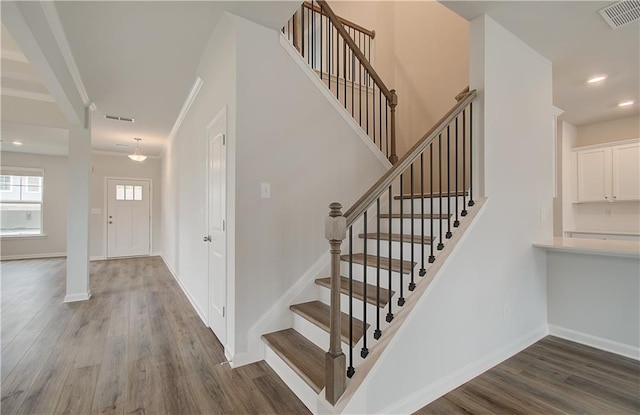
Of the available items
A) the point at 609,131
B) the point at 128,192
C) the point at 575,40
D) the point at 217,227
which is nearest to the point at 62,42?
the point at 217,227

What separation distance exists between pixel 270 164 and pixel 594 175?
520 cm

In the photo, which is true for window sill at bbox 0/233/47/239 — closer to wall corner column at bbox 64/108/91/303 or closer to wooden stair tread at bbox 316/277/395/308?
wall corner column at bbox 64/108/91/303

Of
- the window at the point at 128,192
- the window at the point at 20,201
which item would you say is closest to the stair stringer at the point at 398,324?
the window at the point at 128,192

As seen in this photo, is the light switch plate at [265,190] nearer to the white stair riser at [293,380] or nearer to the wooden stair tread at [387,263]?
the wooden stair tread at [387,263]

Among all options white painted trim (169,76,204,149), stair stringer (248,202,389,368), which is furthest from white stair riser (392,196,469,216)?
white painted trim (169,76,204,149)

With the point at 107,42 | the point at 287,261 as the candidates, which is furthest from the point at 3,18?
the point at 287,261

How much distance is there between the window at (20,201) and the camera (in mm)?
6943

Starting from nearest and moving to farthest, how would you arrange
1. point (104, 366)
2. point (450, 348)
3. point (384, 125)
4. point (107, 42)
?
point (450, 348), point (104, 366), point (107, 42), point (384, 125)

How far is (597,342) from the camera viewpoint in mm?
2617

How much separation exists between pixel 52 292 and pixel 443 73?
21.2ft

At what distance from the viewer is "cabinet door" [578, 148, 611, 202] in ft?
14.7

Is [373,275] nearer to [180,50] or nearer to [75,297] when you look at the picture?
[180,50]

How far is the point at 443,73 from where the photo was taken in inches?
151

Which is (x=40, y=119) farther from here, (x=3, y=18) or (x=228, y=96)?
(x=228, y=96)
